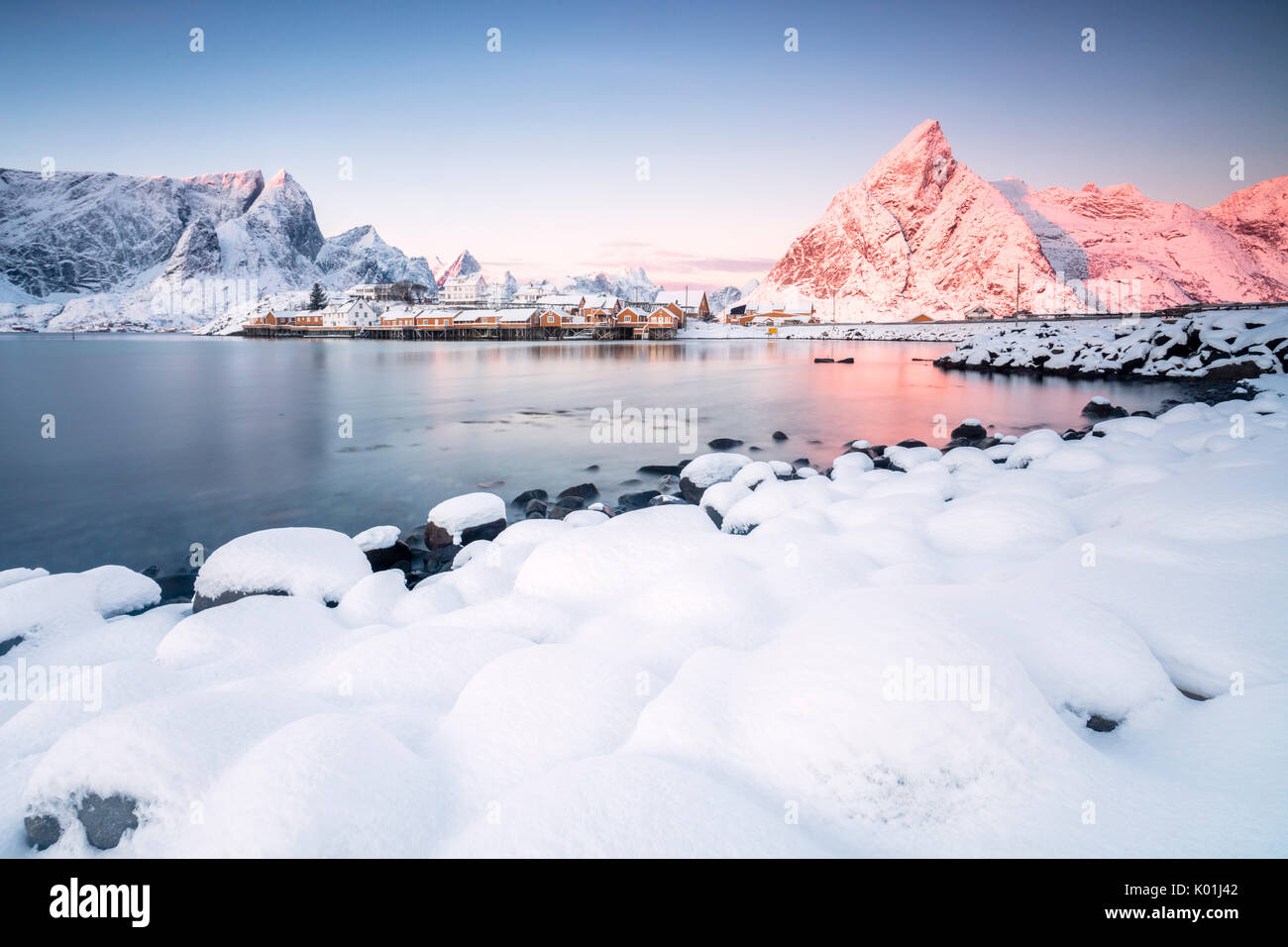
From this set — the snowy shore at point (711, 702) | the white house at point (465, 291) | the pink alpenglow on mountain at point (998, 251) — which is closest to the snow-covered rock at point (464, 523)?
the snowy shore at point (711, 702)

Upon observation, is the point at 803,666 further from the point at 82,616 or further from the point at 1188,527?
the point at 82,616

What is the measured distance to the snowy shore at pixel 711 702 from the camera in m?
2.06

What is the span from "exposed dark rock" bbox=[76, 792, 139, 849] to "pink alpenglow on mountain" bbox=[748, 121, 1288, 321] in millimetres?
144649

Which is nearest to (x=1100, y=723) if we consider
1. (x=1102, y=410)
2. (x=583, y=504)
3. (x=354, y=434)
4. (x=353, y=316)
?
(x=583, y=504)

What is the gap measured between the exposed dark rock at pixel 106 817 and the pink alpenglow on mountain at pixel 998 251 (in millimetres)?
144649

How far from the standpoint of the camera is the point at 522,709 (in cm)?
271

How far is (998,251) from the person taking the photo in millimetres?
137250

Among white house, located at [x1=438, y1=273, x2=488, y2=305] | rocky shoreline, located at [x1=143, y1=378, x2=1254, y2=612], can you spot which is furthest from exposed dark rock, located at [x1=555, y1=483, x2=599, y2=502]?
white house, located at [x1=438, y1=273, x2=488, y2=305]

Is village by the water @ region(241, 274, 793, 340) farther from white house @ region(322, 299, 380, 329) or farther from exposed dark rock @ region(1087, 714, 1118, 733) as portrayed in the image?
exposed dark rock @ region(1087, 714, 1118, 733)

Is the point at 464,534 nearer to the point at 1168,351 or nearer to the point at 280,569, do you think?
the point at 280,569

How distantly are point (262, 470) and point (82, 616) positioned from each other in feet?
28.2

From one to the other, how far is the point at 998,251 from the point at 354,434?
517 feet
